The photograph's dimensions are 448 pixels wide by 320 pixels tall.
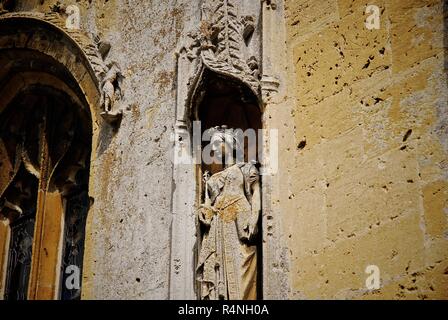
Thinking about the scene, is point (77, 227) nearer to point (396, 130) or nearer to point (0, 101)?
point (0, 101)

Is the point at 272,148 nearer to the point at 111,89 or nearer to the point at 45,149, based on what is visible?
the point at 111,89

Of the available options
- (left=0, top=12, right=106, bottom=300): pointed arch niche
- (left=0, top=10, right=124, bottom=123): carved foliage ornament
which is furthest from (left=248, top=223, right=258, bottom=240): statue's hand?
(left=0, top=12, right=106, bottom=300): pointed arch niche

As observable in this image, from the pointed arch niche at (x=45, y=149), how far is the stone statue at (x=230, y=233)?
6.22 feet

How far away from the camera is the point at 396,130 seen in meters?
6.85

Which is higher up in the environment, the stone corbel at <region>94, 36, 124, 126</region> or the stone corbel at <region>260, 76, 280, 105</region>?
the stone corbel at <region>94, 36, 124, 126</region>

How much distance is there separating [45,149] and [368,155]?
412 centimetres

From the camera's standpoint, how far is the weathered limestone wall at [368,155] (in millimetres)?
6500

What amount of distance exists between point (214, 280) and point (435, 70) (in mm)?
2015

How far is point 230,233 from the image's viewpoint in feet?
23.6

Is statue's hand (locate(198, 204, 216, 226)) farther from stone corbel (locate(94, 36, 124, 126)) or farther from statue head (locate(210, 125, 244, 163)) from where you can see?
stone corbel (locate(94, 36, 124, 126))

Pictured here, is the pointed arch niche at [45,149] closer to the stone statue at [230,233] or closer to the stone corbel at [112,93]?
the stone corbel at [112,93]

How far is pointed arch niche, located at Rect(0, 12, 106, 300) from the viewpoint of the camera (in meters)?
9.44

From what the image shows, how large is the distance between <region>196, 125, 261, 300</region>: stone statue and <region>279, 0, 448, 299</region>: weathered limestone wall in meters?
0.25

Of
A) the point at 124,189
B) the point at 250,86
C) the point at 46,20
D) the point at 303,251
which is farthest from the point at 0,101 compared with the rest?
the point at 303,251
